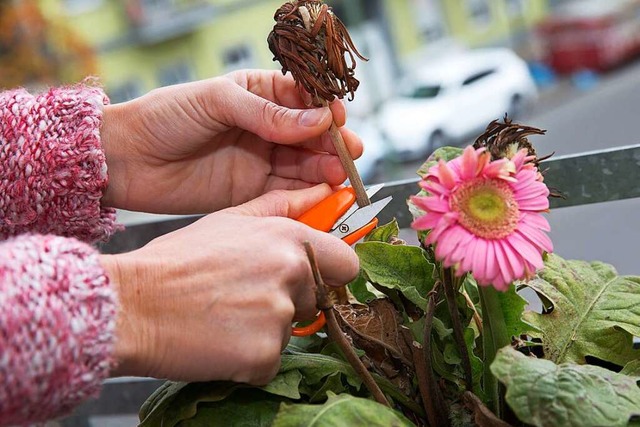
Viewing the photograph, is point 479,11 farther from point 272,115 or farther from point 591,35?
point 272,115

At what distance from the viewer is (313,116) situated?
1.65ft

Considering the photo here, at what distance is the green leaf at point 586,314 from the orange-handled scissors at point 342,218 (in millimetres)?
109

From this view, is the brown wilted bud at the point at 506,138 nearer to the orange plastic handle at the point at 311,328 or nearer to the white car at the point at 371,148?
the orange plastic handle at the point at 311,328

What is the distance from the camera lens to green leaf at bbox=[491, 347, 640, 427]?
1.17ft

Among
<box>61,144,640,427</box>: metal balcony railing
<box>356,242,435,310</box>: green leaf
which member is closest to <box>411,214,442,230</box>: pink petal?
<box>356,242,435,310</box>: green leaf

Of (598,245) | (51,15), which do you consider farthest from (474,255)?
(51,15)

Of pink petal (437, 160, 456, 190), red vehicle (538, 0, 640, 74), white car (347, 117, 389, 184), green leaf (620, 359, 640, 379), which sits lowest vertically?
white car (347, 117, 389, 184)

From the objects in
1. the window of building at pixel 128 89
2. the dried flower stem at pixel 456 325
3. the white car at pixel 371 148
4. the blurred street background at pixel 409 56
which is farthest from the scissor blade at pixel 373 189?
Answer: the window of building at pixel 128 89

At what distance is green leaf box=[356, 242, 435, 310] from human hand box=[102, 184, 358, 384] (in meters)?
0.07

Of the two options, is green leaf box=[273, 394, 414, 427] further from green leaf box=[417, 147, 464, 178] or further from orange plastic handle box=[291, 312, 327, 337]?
green leaf box=[417, 147, 464, 178]

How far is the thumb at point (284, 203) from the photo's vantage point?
490mm

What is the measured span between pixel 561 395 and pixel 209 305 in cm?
18

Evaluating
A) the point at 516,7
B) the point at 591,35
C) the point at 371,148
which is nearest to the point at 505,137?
the point at 371,148

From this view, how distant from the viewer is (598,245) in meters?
0.96
